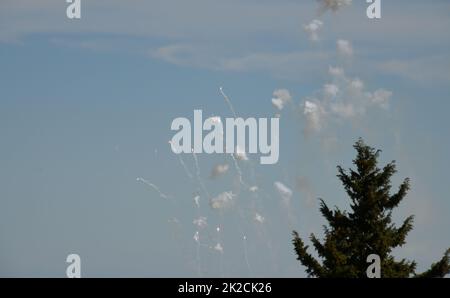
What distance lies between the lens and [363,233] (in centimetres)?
6806

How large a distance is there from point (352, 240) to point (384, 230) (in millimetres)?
1917

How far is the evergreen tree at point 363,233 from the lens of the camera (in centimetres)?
6531

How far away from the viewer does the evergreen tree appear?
6531cm

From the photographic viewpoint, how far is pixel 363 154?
233ft
